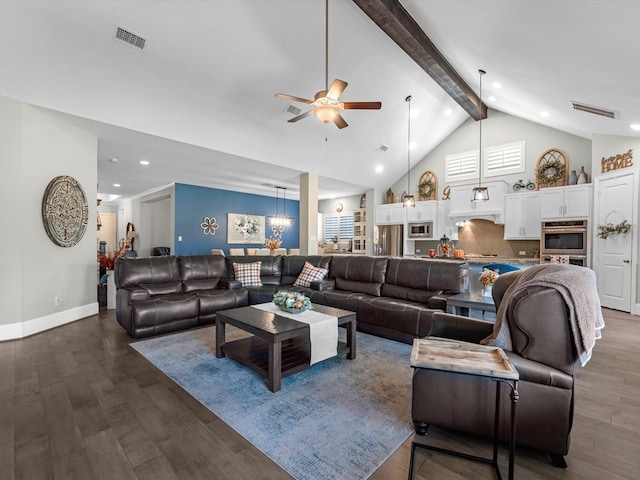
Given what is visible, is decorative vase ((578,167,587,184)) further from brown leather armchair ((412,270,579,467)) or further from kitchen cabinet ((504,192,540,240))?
brown leather armchair ((412,270,579,467))

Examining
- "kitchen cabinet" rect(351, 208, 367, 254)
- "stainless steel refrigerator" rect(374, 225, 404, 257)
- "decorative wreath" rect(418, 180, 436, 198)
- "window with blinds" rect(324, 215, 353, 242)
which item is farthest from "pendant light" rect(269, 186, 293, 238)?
"decorative wreath" rect(418, 180, 436, 198)

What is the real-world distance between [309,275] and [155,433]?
3.37 metres

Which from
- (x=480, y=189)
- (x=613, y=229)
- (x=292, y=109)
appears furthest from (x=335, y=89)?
(x=613, y=229)

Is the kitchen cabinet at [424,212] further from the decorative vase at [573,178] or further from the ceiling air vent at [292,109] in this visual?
the ceiling air vent at [292,109]

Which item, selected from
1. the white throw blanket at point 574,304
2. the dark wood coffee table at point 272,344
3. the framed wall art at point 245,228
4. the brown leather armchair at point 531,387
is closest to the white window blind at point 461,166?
the framed wall art at point 245,228

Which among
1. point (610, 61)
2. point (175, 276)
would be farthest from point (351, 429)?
point (610, 61)

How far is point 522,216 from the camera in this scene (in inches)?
260

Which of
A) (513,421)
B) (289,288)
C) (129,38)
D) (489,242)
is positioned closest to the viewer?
(513,421)

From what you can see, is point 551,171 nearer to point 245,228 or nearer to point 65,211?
point 245,228

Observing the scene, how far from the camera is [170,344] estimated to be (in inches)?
134

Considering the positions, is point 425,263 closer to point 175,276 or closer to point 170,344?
point 170,344

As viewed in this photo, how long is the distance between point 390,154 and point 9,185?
23.5 feet

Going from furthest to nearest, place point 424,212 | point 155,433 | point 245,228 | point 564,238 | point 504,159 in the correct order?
point 245,228
point 424,212
point 504,159
point 564,238
point 155,433

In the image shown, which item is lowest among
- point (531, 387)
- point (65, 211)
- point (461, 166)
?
point (531, 387)
